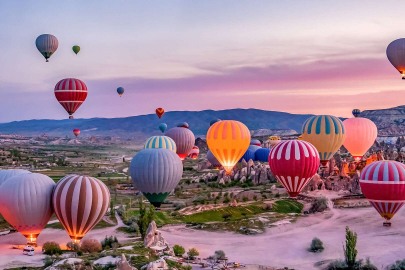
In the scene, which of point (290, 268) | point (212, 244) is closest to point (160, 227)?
point (212, 244)

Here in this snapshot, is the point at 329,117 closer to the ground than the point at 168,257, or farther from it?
farther from it

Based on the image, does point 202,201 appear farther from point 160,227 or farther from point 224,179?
point 224,179

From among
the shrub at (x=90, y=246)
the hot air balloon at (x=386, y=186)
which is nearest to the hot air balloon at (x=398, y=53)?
the hot air balloon at (x=386, y=186)

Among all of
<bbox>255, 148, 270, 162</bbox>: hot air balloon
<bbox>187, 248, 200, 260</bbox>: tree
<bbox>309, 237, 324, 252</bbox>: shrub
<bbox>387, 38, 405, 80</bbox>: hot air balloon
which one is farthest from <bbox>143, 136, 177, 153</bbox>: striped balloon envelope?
<bbox>309, 237, 324, 252</bbox>: shrub

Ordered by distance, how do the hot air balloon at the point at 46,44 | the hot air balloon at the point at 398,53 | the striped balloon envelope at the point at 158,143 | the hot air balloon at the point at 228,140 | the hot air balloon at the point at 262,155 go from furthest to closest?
the hot air balloon at the point at 262,155 → the striped balloon envelope at the point at 158,143 → the hot air balloon at the point at 46,44 → the hot air balloon at the point at 228,140 → the hot air balloon at the point at 398,53

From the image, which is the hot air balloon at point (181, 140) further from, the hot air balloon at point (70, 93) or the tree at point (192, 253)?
the tree at point (192, 253)

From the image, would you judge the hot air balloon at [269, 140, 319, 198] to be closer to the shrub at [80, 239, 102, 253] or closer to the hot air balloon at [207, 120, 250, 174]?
the hot air balloon at [207, 120, 250, 174]

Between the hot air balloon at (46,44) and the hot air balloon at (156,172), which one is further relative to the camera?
the hot air balloon at (46,44)

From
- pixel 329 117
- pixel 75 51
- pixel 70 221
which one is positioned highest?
pixel 75 51
